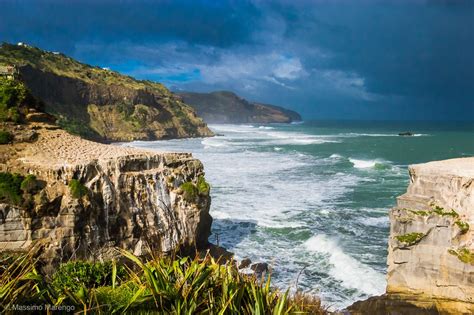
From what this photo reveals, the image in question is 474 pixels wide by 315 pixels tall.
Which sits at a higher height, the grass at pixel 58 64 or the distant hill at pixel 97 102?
the grass at pixel 58 64

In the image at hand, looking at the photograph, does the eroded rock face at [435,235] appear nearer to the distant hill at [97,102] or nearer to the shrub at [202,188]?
the shrub at [202,188]

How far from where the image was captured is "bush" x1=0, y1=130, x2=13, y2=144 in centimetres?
1603

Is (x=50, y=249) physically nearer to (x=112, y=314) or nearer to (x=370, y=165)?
(x=112, y=314)

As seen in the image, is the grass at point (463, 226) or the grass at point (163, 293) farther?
the grass at point (463, 226)

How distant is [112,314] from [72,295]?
0.72 metres

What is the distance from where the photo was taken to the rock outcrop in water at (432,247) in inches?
552

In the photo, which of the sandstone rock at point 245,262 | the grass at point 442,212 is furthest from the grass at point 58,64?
the grass at point 442,212

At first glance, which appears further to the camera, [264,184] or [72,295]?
[264,184]

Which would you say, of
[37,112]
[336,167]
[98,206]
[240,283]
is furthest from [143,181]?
[336,167]

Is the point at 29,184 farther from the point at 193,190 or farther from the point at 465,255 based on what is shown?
the point at 465,255

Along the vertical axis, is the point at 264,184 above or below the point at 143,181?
below

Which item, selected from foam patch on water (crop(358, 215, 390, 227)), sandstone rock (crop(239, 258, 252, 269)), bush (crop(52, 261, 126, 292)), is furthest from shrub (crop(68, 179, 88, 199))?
foam patch on water (crop(358, 215, 390, 227))

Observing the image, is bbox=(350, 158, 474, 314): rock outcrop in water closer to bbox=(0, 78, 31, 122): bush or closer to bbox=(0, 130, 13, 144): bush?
bbox=(0, 130, 13, 144): bush

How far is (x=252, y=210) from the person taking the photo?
92.3 ft
